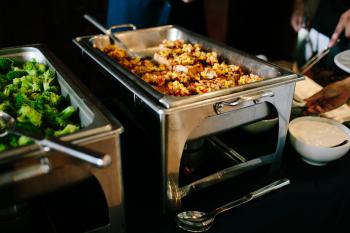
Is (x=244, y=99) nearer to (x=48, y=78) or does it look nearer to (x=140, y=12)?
(x=48, y=78)

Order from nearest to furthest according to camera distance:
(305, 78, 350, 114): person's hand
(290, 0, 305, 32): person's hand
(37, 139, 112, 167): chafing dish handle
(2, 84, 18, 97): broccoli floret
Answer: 1. (37, 139, 112, 167): chafing dish handle
2. (2, 84, 18, 97): broccoli floret
3. (305, 78, 350, 114): person's hand
4. (290, 0, 305, 32): person's hand

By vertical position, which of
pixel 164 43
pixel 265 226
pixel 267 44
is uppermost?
pixel 164 43

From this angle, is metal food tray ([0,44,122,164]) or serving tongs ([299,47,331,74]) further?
serving tongs ([299,47,331,74])

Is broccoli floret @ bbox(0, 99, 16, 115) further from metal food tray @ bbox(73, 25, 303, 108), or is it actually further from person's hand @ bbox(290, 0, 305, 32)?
person's hand @ bbox(290, 0, 305, 32)

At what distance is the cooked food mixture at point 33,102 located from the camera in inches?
42.6

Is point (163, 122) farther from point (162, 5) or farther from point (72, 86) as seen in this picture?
point (162, 5)

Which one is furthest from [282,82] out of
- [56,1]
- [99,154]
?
[56,1]

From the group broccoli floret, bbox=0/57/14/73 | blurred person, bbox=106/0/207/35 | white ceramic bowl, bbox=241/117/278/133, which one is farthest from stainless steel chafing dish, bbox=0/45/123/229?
blurred person, bbox=106/0/207/35

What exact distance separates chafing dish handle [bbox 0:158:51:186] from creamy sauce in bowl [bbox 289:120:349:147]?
3.58 ft

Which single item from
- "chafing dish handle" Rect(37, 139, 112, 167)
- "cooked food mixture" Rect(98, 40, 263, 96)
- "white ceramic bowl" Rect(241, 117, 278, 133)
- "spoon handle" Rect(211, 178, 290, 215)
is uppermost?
"chafing dish handle" Rect(37, 139, 112, 167)

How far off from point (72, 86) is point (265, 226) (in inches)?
35.4

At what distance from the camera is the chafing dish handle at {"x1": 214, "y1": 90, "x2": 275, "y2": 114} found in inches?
48.2

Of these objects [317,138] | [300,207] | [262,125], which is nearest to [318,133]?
[317,138]

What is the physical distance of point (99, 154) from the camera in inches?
35.5
